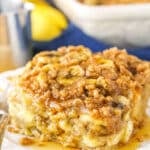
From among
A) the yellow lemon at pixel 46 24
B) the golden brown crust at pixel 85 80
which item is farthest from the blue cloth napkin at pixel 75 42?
the golden brown crust at pixel 85 80

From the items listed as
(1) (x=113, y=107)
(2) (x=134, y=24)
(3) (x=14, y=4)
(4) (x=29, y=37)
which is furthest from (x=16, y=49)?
(1) (x=113, y=107)

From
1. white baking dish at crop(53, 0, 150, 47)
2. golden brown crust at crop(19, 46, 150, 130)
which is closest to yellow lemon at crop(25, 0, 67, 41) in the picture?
white baking dish at crop(53, 0, 150, 47)

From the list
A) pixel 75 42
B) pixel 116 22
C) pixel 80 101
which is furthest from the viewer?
pixel 75 42

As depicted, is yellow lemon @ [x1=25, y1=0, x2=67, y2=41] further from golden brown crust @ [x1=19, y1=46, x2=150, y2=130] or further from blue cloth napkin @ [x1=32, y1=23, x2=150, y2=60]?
golden brown crust @ [x1=19, y1=46, x2=150, y2=130]

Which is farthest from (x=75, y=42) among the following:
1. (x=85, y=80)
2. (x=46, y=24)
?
(x=85, y=80)

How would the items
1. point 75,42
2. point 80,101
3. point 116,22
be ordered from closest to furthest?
point 80,101 < point 116,22 < point 75,42

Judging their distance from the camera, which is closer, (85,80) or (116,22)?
(85,80)

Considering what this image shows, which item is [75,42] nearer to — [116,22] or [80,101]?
[116,22]
